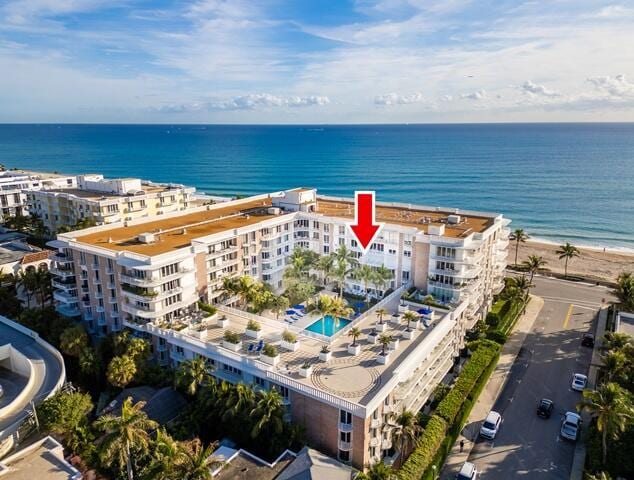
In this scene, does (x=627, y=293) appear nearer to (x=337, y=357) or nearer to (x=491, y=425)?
(x=491, y=425)

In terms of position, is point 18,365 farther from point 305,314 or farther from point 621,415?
point 621,415

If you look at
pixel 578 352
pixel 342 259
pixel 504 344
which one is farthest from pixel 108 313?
pixel 578 352

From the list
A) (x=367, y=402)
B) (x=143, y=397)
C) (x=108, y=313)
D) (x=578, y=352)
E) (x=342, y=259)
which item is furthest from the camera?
(x=342, y=259)

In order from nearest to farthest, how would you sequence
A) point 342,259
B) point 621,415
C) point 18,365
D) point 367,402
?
point 621,415, point 367,402, point 18,365, point 342,259

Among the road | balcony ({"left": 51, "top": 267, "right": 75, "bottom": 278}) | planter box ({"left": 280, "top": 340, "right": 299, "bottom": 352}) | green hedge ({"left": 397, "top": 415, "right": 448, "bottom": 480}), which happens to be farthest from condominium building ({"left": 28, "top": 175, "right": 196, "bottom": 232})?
the road

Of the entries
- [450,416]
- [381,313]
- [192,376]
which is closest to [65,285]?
[192,376]

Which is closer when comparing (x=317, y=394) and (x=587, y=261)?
(x=317, y=394)

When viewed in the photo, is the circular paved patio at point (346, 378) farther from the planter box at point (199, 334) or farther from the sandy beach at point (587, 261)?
the sandy beach at point (587, 261)
